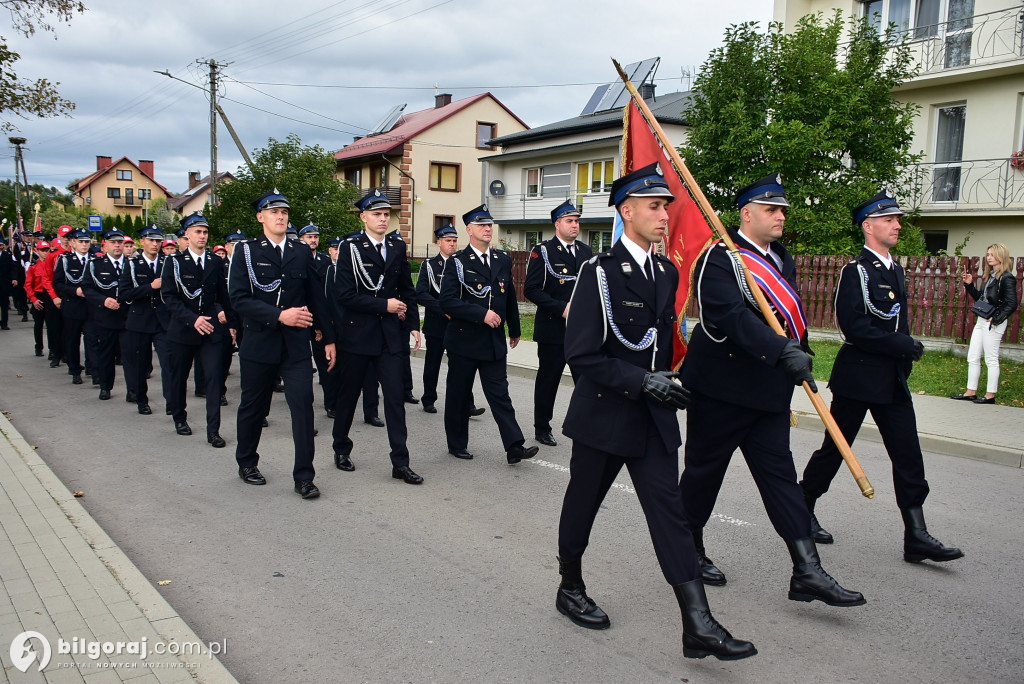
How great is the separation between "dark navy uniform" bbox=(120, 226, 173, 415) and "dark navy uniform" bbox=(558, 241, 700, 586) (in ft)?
23.0

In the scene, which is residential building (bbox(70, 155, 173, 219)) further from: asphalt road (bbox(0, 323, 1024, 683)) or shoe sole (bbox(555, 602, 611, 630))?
shoe sole (bbox(555, 602, 611, 630))

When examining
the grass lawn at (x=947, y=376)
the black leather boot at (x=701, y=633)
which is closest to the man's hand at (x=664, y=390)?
the black leather boot at (x=701, y=633)

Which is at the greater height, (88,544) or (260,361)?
(260,361)

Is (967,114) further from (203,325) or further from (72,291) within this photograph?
(72,291)

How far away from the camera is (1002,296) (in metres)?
10.1

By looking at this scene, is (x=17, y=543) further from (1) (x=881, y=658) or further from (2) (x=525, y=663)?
(1) (x=881, y=658)

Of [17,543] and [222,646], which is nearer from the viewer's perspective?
[222,646]

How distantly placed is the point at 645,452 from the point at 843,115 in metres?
15.2

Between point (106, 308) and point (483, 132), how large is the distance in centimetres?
4154

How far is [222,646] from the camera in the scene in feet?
12.4

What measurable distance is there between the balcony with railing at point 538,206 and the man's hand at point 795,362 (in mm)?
30162

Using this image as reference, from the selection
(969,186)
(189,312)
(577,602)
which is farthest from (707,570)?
(969,186)

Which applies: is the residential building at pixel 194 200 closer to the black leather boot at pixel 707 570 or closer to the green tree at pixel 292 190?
the green tree at pixel 292 190

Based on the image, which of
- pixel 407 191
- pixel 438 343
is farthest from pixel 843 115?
pixel 407 191
